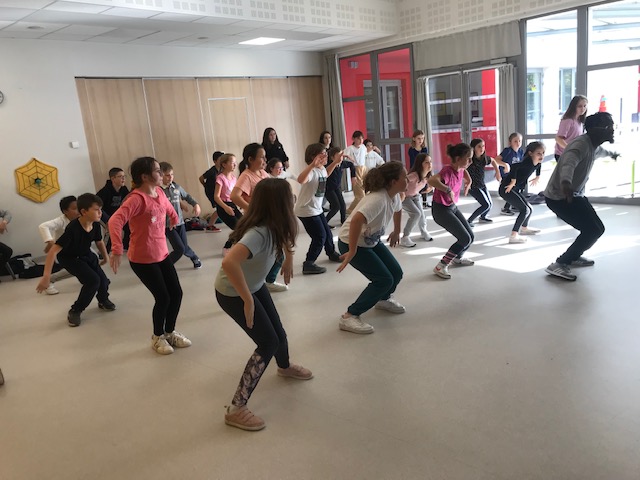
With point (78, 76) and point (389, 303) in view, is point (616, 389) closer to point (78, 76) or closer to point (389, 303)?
point (389, 303)

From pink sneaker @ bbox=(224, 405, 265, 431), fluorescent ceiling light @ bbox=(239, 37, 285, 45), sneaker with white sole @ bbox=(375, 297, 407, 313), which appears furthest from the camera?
fluorescent ceiling light @ bbox=(239, 37, 285, 45)

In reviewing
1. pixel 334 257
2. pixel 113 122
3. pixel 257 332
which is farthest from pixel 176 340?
pixel 113 122

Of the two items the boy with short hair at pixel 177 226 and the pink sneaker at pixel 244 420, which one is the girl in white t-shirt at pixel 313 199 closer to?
the boy with short hair at pixel 177 226

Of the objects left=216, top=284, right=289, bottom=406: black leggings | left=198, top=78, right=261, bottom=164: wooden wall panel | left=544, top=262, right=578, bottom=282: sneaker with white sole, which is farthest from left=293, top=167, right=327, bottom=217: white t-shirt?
left=198, top=78, right=261, bottom=164: wooden wall panel

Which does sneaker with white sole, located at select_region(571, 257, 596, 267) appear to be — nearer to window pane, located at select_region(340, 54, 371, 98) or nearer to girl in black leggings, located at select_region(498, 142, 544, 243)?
girl in black leggings, located at select_region(498, 142, 544, 243)

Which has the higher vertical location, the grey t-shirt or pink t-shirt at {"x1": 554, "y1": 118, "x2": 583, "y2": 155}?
pink t-shirt at {"x1": 554, "y1": 118, "x2": 583, "y2": 155}

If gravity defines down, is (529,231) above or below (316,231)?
below

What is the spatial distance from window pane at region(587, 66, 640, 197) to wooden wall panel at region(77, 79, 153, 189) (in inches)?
259

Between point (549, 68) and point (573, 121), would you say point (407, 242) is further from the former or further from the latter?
point (549, 68)

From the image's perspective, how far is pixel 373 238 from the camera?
3.53 meters

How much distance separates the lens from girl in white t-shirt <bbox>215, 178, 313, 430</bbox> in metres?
2.31

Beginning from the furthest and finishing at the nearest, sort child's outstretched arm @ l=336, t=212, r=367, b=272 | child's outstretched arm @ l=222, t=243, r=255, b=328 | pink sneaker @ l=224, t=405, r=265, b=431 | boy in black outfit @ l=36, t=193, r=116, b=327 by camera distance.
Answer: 1. boy in black outfit @ l=36, t=193, r=116, b=327
2. child's outstretched arm @ l=336, t=212, r=367, b=272
3. pink sneaker @ l=224, t=405, r=265, b=431
4. child's outstretched arm @ l=222, t=243, r=255, b=328

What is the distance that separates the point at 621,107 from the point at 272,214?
6.98m

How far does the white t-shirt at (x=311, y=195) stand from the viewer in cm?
484
